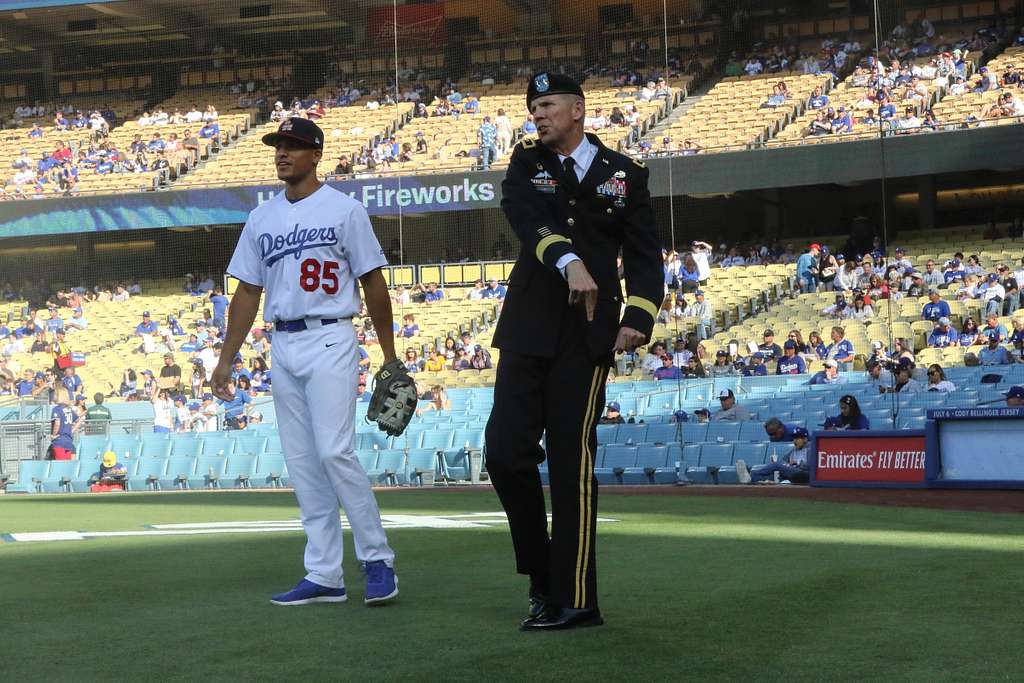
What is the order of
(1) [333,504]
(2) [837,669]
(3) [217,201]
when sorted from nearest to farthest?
(2) [837,669]
(1) [333,504]
(3) [217,201]

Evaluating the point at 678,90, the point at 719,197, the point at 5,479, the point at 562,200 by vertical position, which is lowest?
the point at 5,479

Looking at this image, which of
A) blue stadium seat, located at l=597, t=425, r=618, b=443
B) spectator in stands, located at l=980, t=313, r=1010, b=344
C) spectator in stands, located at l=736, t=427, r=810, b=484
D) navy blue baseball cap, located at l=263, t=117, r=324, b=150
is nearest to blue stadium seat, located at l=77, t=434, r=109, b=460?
blue stadium seat, located at l=597, t=425, r=618, b=443

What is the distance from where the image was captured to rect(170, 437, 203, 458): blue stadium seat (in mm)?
18391

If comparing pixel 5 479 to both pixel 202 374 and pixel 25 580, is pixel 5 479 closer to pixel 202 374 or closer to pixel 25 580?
pixel 202 374

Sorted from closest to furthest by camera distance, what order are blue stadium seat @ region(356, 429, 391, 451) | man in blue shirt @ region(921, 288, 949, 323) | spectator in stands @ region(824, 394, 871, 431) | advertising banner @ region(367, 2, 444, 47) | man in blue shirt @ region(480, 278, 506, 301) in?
spectator in stands @ region(824, 394, 871, 431) → blue stadium seat @ region(356, 429, 391, 451) → man in blue shirt @ region(921, 288, 949, 323) → man in blue shirt @ region(480, 278, 506, 301) → advertising banner @ region(367, 2, 444, 47)

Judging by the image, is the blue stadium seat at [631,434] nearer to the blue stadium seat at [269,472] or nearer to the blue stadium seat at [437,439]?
the blue stadium seat at [437,439]

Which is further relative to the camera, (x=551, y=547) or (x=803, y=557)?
(x=803, y=557)

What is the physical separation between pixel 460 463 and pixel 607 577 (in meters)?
11.5

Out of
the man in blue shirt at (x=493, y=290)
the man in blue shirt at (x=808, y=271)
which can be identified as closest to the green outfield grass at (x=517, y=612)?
the man in blue shirt at (x=808, y=271)

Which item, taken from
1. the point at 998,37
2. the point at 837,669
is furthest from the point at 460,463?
the point at 998,37

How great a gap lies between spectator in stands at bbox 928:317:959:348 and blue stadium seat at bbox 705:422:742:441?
4.05 meters

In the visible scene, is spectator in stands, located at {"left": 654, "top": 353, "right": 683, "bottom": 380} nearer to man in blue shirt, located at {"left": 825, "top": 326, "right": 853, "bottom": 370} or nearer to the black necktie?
man in blue shirt, located at {"left": 825, "top": 326, "right": 853, "bottom": 370}

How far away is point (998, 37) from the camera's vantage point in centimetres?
2722

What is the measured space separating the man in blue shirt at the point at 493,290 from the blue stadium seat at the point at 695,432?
941cm
